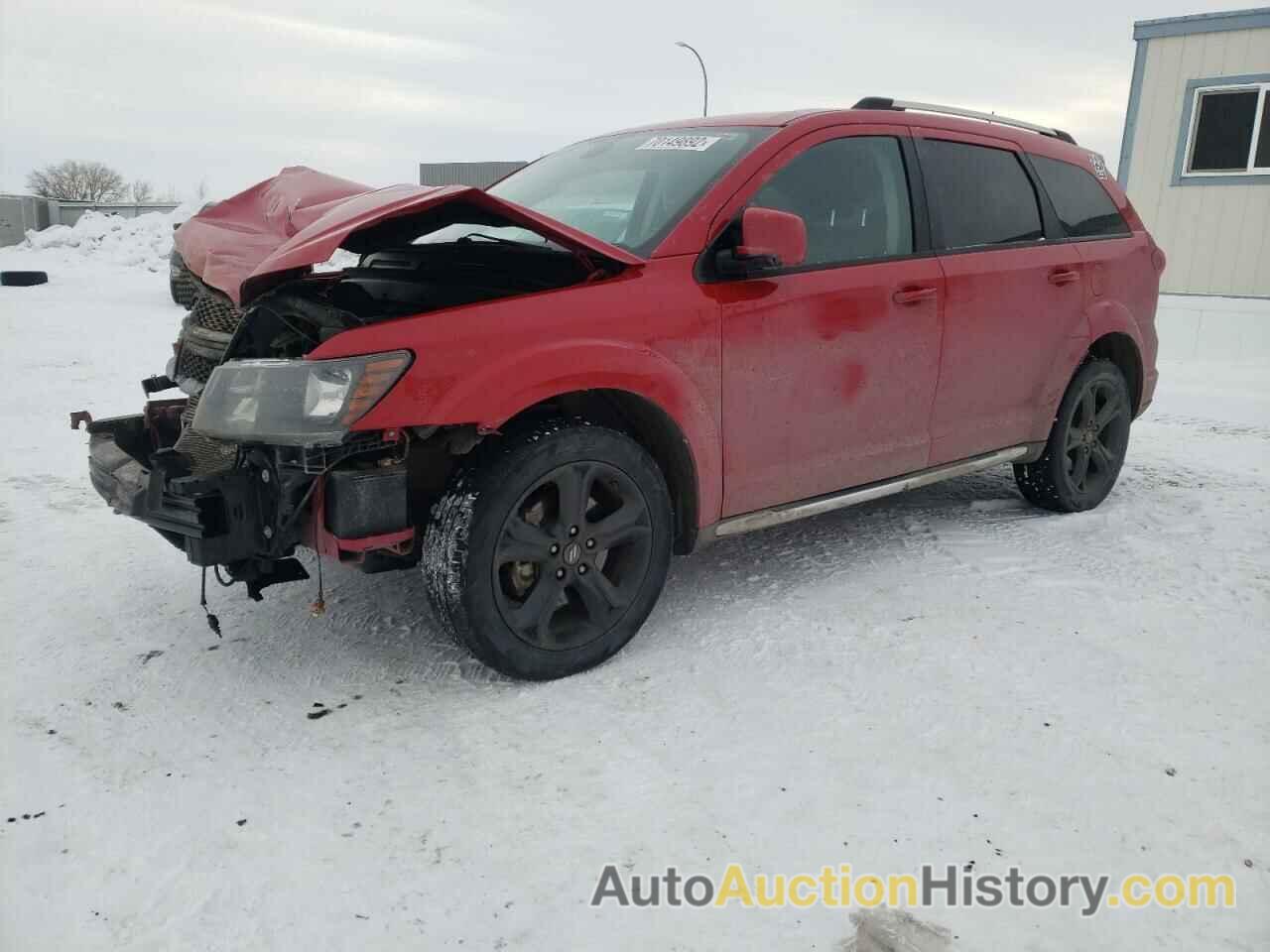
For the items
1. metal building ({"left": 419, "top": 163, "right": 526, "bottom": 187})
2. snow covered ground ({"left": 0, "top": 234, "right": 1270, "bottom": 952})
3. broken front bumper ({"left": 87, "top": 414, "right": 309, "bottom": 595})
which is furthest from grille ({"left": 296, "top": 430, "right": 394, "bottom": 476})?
metal building ({"left": 419, "top": 163, "right": 526, "bottom": 187})

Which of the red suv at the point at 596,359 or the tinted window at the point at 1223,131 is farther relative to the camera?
the tinted window at the point at 1223,131

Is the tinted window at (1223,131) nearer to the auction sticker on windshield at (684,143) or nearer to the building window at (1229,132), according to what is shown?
the building window at (1229,132)

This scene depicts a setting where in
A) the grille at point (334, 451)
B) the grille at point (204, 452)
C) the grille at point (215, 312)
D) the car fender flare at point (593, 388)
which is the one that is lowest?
the grille at point (204, 452)

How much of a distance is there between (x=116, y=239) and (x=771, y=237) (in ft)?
74.1

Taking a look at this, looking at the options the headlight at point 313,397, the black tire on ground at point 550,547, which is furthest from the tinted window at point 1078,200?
the headlight at point 313,397

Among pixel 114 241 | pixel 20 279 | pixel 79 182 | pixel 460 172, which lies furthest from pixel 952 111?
pixel 79 182

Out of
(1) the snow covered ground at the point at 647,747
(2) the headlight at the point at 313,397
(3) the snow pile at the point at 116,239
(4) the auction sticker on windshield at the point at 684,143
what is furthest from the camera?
(3) the snow pile at the point at 116,239

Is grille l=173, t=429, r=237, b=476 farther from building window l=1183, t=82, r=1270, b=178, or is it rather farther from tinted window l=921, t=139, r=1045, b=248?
building window l=1183, t=82, r=1270, b=178

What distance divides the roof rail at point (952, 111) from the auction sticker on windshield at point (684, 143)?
669 mm

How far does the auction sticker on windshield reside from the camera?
11.8 feet

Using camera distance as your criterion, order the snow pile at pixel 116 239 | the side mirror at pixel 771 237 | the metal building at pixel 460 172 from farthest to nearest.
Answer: the metal building at pixel 460 172 → the snow pile at pixel 116 239 → the side mirror at pixel 771 237

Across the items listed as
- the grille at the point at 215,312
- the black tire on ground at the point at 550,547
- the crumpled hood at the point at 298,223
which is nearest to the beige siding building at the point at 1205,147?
the crumpled hood at the point at 298,223

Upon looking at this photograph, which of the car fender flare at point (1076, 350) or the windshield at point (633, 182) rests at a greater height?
the windshield at point (633, 182)

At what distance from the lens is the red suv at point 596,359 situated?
2.71m
